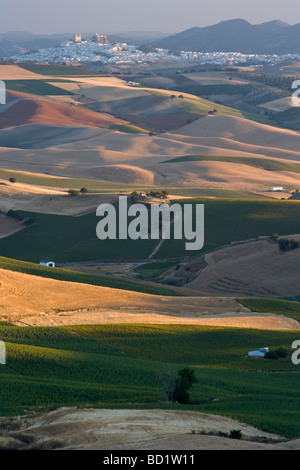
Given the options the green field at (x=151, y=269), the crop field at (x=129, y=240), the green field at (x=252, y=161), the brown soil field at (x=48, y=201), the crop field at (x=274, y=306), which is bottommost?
the green field at (x=151, y=269)

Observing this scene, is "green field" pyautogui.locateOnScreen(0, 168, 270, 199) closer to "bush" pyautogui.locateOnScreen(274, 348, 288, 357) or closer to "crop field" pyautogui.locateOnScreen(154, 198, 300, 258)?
"crop field" pyautogui.locateOnScreen(154, 198, 300, 258)

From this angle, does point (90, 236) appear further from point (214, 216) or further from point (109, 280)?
point (109, 280)

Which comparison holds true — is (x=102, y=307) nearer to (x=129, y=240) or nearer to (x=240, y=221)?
(x=129, y=240)

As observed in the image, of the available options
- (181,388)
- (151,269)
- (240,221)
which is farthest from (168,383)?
(240,221)

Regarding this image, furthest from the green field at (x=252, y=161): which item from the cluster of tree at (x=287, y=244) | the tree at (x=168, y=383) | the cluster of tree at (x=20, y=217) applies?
the tree at (x=168, y=383)

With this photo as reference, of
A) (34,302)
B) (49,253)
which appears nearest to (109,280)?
(34,302)

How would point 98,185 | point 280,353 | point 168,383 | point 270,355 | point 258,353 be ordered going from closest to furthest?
1. point 168,383
2. point 270,355
3. point 280,353
4. point 258,353
5. point 98,185

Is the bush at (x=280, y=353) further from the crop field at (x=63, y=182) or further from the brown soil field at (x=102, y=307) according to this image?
the crop field at (x=63, y=182)
